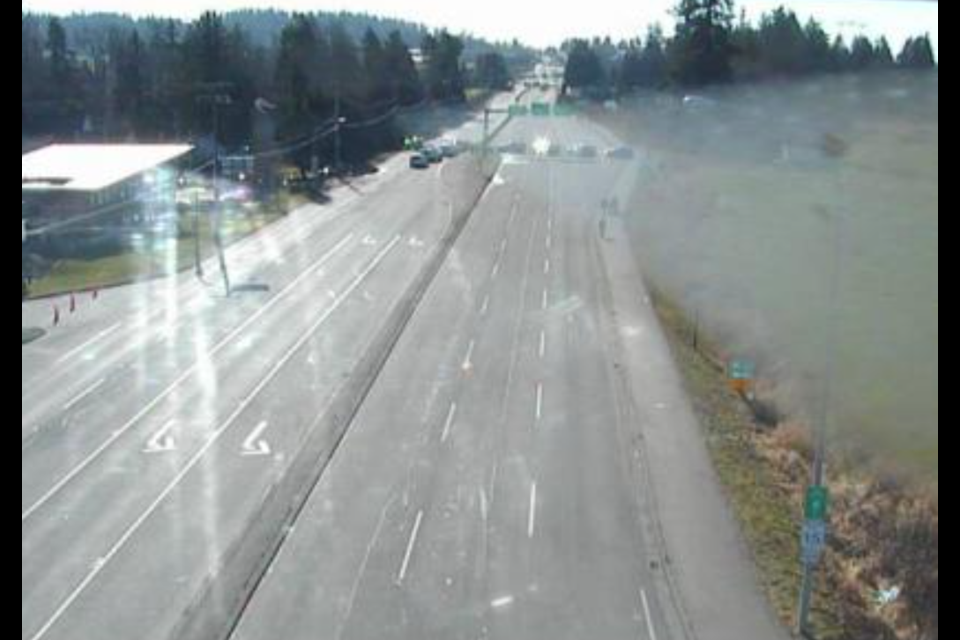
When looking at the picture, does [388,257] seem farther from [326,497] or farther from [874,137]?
[874,137]

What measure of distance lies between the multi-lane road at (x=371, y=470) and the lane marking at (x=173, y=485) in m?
0.04

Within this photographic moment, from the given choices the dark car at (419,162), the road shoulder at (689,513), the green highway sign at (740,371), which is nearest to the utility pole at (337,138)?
the dark car at (419,162)

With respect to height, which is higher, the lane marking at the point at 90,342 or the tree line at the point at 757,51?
the tree line at the point at 757,51

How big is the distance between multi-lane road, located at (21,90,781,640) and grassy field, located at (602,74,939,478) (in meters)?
2.53

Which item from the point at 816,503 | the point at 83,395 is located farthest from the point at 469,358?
the point at 816,503

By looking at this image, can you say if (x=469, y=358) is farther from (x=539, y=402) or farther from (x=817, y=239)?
(x=817, y=239)

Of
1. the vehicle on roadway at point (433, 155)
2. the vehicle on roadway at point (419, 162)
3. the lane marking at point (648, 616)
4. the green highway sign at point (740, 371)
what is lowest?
the lane marking at point (648, 616)

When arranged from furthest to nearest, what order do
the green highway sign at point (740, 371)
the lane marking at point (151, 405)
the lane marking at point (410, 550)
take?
the green highway sign at point (740, 371), the lane marking at point (151, 405), the lane marking at point (410, 550)

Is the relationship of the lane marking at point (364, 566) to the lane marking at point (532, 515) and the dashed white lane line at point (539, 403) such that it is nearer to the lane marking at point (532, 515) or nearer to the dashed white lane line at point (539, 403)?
the lane marking at point (532, 515)

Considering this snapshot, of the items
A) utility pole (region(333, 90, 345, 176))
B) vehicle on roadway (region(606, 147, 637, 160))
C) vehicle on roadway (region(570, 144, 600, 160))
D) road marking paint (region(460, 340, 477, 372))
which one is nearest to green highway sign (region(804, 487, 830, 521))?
road marking paint (region(460, 340, 477, 372))

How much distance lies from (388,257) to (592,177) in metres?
18.4

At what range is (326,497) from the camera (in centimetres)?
1338

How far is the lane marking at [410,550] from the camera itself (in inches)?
441

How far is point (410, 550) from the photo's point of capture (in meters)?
11.9
